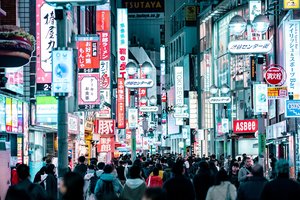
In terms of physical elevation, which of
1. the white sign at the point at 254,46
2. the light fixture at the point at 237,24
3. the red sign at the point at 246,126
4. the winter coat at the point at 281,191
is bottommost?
the winter coat at the point at 281,191

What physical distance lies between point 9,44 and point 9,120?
305 inches

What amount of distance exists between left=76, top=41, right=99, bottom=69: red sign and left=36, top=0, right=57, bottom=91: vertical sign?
8.81 meters

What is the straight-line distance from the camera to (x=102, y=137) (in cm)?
5797

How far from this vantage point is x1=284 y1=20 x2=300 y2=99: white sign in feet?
119

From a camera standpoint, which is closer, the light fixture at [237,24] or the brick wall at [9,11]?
the light fixture at [237,24]

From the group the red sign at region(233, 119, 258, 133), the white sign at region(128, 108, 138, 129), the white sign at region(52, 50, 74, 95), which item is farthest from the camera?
the red sign at region(233, 119, 258, 133)

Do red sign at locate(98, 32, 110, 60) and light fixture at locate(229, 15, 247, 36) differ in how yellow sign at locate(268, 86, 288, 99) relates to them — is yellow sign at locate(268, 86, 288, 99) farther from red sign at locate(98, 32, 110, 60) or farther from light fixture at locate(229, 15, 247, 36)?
red sign at locate(98, 32, 110, 60)

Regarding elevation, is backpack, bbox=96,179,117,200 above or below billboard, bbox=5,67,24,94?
below

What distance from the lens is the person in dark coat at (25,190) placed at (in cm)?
1123

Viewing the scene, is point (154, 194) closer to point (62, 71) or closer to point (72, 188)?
point (72, 188)

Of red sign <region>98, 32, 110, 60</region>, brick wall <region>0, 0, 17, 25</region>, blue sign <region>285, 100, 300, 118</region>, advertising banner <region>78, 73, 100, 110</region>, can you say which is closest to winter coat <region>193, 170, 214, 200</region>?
blue sign <region>285, 100, 300, 118</region>

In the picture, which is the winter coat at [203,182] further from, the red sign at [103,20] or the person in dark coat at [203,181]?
the red sign at [103,20]

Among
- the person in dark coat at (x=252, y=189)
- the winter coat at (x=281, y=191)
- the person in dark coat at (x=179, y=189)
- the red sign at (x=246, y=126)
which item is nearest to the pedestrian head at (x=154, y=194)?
the winter coat at (x=281, y=191)

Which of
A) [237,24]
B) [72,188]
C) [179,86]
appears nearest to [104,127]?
[237,24]
